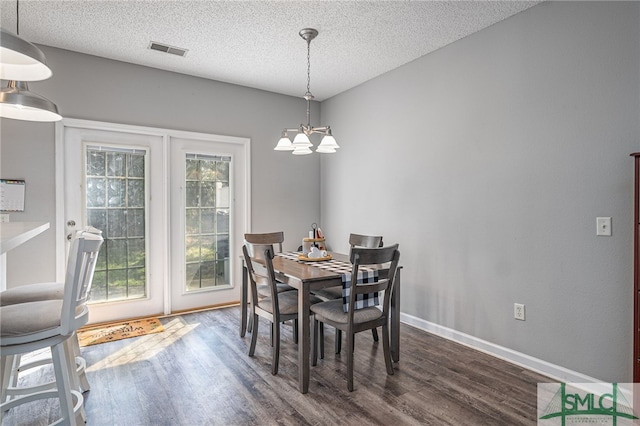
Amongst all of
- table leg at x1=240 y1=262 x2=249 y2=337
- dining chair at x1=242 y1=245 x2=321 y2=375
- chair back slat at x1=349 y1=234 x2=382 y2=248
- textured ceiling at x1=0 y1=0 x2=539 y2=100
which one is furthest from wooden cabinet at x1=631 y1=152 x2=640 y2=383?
table leg at x1=240 y1=262 x2=249 y2=337

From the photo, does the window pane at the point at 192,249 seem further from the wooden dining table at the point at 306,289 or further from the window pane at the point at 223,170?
the wooden dining table at the point at 306,289

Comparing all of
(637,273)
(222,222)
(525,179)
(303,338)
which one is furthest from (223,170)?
(637,273)

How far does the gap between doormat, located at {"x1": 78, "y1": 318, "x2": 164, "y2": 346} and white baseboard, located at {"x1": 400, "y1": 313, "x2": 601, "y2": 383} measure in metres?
Answer: 2.60

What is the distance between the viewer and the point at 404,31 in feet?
10.1

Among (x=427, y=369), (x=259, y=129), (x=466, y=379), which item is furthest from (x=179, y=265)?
(x=466, y=379)

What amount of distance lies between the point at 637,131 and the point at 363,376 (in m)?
2.34

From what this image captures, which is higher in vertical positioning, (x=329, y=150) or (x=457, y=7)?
(x=457, y=7)

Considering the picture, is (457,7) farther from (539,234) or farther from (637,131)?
(539,234)

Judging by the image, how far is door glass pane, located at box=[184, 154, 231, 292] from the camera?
4137 mm

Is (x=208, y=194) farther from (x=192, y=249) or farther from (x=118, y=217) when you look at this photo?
→ (x=118, y=217)

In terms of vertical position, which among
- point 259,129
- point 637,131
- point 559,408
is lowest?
point 559,408

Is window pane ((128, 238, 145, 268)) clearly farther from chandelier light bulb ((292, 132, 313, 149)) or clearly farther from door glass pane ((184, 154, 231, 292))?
chandelier light bulb ((292, 132, 313, 149))

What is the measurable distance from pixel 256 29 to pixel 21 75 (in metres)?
1.79

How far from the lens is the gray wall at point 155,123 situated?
10.7 ft
